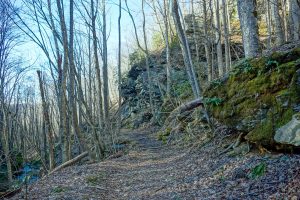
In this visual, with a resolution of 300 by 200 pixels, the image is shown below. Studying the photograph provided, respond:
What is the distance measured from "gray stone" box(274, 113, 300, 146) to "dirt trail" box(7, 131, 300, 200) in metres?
0.25

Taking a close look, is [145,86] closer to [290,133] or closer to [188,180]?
[188,180]

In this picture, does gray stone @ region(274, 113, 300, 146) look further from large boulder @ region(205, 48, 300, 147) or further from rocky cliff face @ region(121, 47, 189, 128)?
rocky cliff face @ region(121, 47, 189, 128)

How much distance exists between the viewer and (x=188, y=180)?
6031 millimetres

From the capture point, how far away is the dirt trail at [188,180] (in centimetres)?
410

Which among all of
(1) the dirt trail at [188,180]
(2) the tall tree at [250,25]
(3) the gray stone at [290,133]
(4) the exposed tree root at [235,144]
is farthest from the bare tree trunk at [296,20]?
(3) the gray stone at [290,133]

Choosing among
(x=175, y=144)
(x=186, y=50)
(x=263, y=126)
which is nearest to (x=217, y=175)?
(x=263, y=126)

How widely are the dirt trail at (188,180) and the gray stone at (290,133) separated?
0.25m

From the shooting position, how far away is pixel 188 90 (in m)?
20.6

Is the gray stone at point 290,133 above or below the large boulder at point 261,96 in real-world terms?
below

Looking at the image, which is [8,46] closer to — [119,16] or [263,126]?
[119,16]

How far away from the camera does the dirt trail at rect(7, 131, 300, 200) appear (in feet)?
13.5

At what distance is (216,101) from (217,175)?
189cm

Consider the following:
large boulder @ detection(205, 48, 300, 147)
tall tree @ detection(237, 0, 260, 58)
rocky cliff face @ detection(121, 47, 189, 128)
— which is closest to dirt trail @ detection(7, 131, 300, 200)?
large boulder @ detection(205, 48, 300, 147)

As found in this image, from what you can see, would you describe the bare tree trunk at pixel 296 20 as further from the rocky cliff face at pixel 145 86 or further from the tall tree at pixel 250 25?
the rocky cliff face at pixel 145 86
